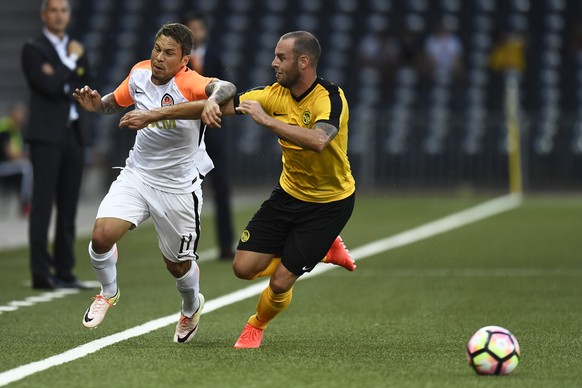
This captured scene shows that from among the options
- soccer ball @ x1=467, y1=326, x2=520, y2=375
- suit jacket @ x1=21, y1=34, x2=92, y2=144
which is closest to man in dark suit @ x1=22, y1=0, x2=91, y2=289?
suit jacket @ x1=21, y1=34, x2=92, y2=144

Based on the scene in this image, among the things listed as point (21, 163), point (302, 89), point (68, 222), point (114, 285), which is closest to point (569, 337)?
point (302, 89)

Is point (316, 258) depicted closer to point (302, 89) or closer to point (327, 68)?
point (302, 89)

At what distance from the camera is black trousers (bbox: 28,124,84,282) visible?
11.5 metres

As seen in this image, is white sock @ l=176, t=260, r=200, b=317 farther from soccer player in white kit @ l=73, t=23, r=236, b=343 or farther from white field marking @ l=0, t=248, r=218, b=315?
white field marking @ l=0, t=248, r=218, b=315

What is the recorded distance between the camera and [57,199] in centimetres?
1173

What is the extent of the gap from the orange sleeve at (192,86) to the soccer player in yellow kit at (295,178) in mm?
218

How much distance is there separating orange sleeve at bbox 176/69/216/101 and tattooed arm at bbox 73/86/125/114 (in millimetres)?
486

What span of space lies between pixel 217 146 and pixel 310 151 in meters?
5.99

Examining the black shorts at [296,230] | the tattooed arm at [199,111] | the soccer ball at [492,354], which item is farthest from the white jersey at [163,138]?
the soccer ball at [492,354]

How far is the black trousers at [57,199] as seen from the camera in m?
11.5

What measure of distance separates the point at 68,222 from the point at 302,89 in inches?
171

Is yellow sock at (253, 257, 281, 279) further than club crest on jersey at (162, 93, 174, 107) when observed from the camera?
Yes

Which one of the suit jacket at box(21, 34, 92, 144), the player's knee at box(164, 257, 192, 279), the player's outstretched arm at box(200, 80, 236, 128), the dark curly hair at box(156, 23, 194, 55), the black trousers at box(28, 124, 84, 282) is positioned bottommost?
the black trousers at box(28, 124, 84, 282)

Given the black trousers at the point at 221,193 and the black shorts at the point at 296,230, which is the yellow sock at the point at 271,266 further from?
the black trousers at the point at 221,193
